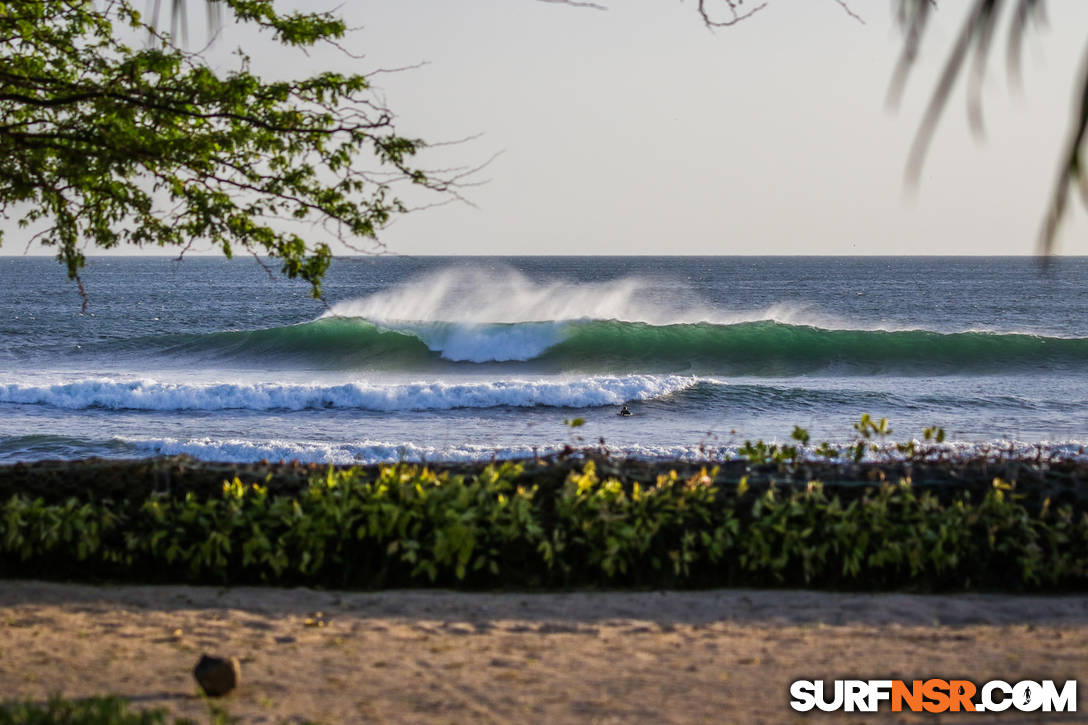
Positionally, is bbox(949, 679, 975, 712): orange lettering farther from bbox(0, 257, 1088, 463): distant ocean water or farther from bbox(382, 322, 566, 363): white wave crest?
bbox(382, 322, 566, 363): white wave crest

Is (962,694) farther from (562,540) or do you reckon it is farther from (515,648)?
(562,540)

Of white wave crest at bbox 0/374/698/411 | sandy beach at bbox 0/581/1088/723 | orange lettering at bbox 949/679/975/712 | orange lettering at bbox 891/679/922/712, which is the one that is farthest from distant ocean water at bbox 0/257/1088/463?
orange lettering at bbox 891/679/922/712

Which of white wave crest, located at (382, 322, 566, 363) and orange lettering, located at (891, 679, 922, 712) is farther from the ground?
white wave crest, located at (382, 322, 566, 363)

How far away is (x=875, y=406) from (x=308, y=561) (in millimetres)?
14576

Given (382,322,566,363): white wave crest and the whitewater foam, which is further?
(382,322,566,363): white wave crest

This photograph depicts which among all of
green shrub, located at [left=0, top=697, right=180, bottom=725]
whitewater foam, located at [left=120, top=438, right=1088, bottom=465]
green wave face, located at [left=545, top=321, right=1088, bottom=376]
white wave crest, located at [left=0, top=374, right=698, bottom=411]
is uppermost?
green wave face, located at [left=545, top=321, right=1088, bottom=376]

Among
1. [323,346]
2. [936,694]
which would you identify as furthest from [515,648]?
[323,346]

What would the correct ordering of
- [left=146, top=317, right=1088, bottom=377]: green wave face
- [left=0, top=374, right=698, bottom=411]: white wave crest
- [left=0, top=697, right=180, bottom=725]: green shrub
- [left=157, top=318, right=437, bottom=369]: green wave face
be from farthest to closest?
[left=157, top=318, right=437, bottom=369]: green wave face → [left=146, top=317, right=1088, bottom=377]: green wave face → [left=0, top=374, right=698, bottom=411]: white wave crest → [left=0, top=697, right=180, bottom=725]: green shrub

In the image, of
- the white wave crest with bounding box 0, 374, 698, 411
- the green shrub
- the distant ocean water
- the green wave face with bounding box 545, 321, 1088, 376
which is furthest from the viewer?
the green wave face with bounding box 545, 321, 1088, 376

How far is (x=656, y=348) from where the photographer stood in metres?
27.5

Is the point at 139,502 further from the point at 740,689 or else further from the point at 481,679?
the point at 740,689

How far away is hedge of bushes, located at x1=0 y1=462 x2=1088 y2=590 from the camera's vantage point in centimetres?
591

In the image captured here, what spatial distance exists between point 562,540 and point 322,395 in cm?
1386

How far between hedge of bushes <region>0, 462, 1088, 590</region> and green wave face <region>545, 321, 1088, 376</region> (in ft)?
62.6
